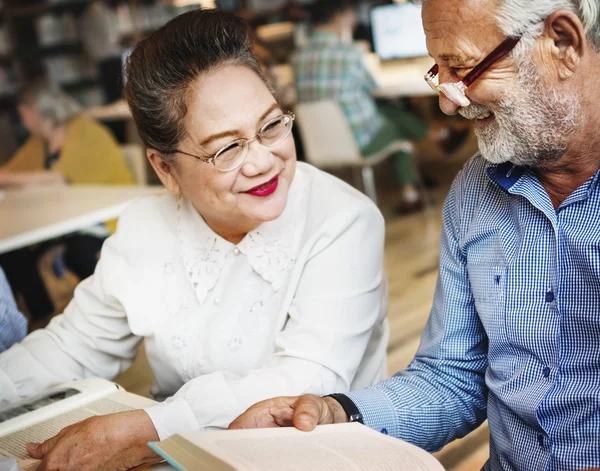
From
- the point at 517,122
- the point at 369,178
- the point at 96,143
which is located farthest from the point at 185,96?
the point at 369,178

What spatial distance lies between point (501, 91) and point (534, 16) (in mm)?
113

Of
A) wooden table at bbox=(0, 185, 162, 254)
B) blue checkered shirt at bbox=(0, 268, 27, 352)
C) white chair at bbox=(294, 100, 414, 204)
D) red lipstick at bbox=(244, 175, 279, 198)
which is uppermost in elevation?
red lipstick at bbox=(244, 175, 279, 198)

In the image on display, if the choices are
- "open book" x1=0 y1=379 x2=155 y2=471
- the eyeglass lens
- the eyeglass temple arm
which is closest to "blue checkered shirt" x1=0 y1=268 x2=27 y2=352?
"open book" x1=0 y1=379 x2=155 y2=471

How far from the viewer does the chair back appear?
4.84 meters

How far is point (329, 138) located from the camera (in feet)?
16.4

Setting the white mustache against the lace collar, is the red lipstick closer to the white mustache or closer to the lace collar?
the lace collar

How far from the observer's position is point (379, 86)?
5.30 m

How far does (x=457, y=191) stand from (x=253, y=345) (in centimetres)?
48

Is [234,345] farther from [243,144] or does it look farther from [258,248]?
[243,144]

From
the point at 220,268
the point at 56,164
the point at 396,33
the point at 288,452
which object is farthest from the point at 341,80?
the point at 288,452

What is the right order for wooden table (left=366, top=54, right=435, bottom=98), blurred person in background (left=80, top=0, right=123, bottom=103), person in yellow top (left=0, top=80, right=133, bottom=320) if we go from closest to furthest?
person in yellow top (left=0, top=80, right=133, bottom=320)
wooden table (left=366, top=54, right=435, bottom=98)
blurred person in background (left=80, top=0, right=123, bottom=103)

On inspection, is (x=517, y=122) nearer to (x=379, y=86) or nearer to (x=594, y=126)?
(x=594, y=126)

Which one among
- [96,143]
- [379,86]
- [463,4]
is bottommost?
[379,86]

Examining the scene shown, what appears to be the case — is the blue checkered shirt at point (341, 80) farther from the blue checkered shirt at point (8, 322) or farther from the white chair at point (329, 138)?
the blue checkered shirt at point (8, 322)
